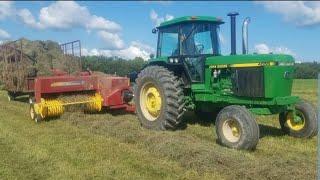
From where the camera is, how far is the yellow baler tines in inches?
440

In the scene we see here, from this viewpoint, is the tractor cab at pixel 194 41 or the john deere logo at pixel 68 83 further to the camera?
the john deere logo at pixel 68 83

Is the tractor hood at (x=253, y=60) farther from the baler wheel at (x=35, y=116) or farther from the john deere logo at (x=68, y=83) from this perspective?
the baler wheel at (x=35, y=116)

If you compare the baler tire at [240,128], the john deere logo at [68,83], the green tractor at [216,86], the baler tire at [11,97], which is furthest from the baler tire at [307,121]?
the baler tire at [11,97]

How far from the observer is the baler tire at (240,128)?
7801 millimetres

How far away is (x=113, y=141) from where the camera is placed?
28.4 ft

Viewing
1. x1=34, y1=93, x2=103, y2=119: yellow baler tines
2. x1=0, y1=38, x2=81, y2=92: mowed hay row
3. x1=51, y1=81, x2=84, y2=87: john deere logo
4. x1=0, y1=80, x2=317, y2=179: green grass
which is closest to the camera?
x1=0, y1=80, x2=317, y2=179: green grass

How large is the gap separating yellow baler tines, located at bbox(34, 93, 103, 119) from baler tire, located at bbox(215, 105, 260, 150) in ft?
14.2

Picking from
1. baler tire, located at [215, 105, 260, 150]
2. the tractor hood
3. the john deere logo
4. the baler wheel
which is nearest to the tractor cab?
the tractor hood

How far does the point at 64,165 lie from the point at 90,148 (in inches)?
45.0

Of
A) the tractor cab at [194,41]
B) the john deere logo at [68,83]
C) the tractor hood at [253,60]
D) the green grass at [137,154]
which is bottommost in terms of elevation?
the green grass at [137,154]

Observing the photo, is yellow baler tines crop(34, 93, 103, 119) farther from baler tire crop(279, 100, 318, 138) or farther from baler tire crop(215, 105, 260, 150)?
baler tire crop(279, 100, 318, 138)

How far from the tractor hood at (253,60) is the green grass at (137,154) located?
1.42 m

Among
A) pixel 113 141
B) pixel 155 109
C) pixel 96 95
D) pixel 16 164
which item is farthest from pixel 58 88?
pixel 16 164

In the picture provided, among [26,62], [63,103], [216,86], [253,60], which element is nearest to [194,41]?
[216,86]
